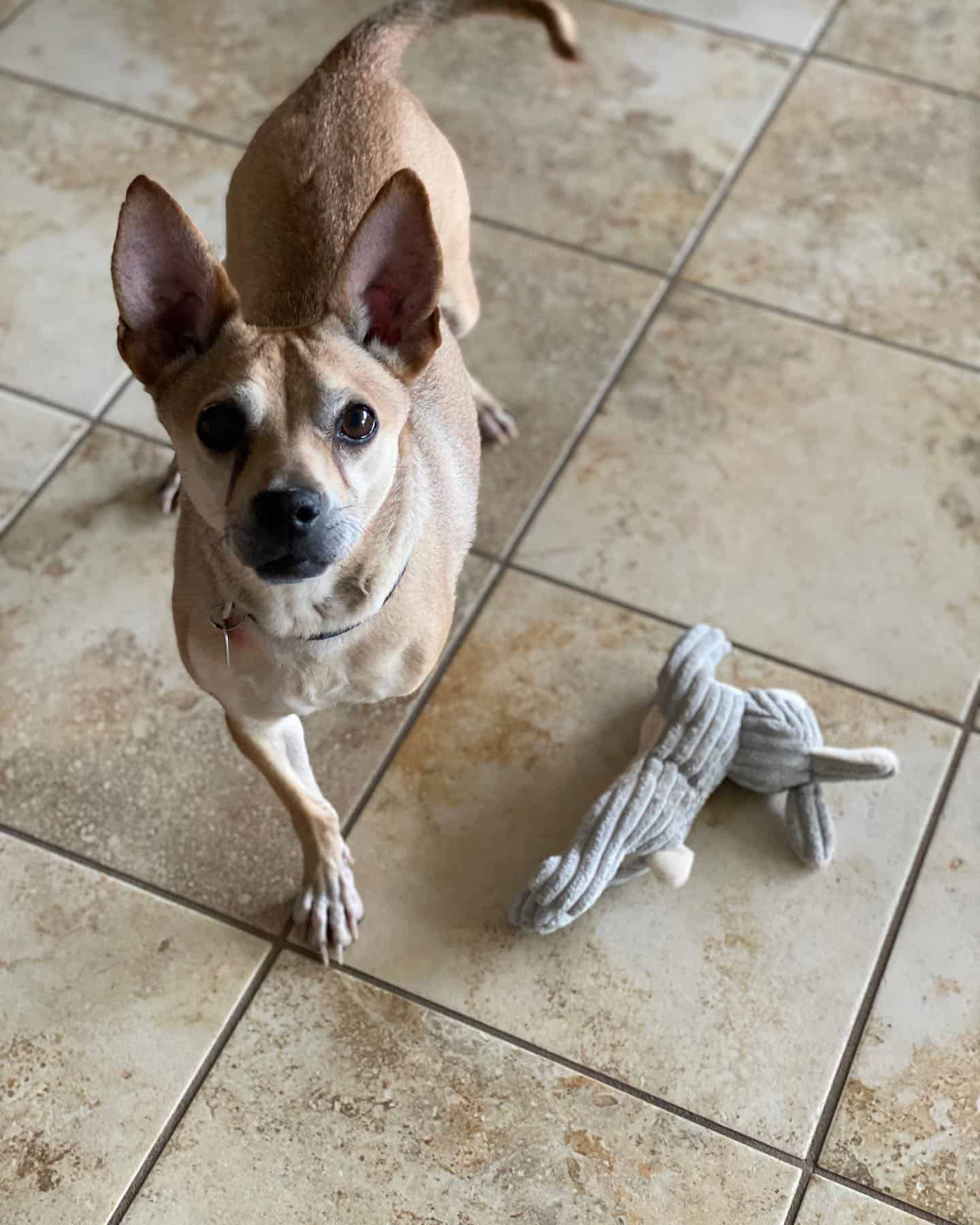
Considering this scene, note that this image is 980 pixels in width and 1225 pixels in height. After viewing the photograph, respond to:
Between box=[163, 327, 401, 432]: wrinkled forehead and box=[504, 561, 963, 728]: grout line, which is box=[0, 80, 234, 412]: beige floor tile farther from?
box=[163, 327, 401, 432]: wrinkled forehead

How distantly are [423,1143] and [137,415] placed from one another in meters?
1.32

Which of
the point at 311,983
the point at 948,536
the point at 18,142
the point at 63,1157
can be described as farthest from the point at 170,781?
the point at 18,142

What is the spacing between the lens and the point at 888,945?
5.80 ft

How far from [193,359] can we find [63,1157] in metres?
0.96

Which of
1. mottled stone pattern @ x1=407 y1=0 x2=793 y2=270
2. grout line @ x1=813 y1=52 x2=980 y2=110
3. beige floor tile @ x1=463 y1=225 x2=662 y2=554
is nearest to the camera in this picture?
beige floor tile @ x1=463 y1=225 x2=662 y2=554

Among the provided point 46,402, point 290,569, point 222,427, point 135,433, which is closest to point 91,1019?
point 290,569

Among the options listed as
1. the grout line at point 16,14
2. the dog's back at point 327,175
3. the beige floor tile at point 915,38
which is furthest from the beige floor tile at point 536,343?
the grout line at point 16,14

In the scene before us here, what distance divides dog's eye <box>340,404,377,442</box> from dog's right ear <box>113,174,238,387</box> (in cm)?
18

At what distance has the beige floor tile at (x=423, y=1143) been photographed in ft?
5.11

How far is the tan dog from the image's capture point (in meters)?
1.36

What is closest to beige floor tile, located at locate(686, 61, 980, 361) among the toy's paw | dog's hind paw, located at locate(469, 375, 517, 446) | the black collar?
dog's hind paw, located at locate(469, 375, 517, 446)

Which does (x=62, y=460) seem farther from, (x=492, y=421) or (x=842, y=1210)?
(x=842, y=1210)

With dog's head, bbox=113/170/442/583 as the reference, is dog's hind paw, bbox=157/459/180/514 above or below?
below

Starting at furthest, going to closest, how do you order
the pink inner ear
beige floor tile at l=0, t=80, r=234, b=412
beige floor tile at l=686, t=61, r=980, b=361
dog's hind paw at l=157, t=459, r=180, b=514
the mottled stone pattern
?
the mottled stone pattern, beige floor tile at l=686, t=61, r=980, b=361, beige floor tile at l=0, t=80, r=234, b=412, dog's hind paw at l=157, t=459, r=180, b=514, the pink inner ear
